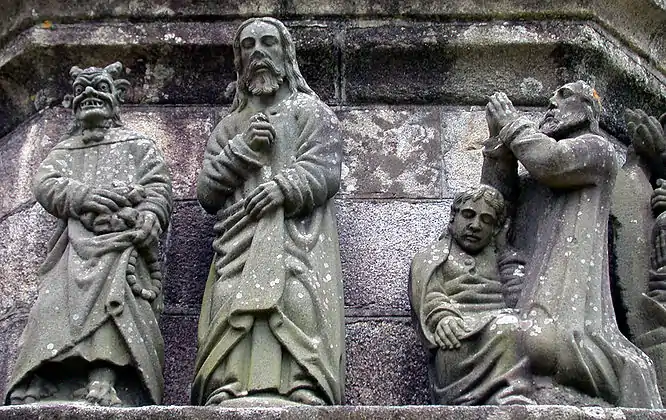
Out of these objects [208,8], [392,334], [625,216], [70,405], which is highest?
[208,8]

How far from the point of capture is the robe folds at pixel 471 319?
611 cm

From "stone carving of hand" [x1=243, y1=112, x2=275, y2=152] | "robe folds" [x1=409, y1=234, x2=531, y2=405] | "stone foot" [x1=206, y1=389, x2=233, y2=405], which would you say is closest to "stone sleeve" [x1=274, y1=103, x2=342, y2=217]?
"stone carving of hand" [x1=243, y1=112, x2=275, y2=152]

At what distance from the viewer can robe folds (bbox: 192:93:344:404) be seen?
20.0 ft

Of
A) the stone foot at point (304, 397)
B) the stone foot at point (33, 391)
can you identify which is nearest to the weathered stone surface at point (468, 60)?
the stone foot at point (304, 397)

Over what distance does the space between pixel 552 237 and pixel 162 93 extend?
266cm

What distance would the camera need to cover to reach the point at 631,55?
8445 mm

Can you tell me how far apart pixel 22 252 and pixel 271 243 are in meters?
1.72

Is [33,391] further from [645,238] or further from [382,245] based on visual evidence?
[645,238]

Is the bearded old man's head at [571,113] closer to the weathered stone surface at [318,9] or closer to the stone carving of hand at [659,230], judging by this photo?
the stone carving of hand at [659,230]

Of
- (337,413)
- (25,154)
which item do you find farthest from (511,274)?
(25,154)

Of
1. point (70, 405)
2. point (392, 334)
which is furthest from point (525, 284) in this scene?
point (70, 405)

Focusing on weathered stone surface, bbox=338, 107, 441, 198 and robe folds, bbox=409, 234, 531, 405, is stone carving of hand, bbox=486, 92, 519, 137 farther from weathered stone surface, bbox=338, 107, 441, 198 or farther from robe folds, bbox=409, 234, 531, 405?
weathered stone surface, bbox=338, 107, 441, 198

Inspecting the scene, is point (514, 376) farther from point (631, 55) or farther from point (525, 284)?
point (631, 55)

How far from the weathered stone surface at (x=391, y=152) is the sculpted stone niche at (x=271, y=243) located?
0.69 m
